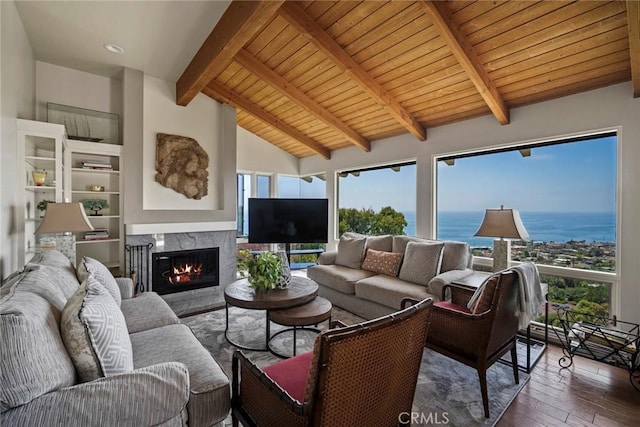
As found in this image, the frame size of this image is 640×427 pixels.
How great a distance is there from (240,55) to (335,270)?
10.3ft

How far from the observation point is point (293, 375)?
154cm

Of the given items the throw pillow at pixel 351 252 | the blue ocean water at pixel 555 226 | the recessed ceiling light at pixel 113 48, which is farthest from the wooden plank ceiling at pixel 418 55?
the throw pillow at pixel 351 252

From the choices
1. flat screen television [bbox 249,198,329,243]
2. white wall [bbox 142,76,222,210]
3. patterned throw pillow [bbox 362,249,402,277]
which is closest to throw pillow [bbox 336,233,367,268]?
patterned throw pillow [bbox 362,249,402,277]

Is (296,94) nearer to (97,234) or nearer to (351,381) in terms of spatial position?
(97,234)

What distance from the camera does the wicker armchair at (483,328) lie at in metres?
1.93

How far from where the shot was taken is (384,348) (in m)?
1.12

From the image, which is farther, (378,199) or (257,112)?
(378,199)

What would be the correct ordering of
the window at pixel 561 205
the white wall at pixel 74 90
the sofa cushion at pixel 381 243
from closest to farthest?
1. the window at pixel 561 205
2. the white wall at pixel 74 90
3. the sofa cushion at pixel 381 243

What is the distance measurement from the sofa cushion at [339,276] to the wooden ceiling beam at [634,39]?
3.22m

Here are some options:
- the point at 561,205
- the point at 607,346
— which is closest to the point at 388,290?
the point at 607,346

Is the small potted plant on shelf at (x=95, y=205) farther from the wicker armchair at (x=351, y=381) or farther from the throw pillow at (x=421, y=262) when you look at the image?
the throw pillow at (x=421, y=262)

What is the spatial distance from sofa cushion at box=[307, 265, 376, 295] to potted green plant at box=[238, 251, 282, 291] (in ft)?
3.83

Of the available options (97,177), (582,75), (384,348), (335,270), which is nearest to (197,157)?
(97,177)

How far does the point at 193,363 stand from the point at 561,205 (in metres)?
3.85
